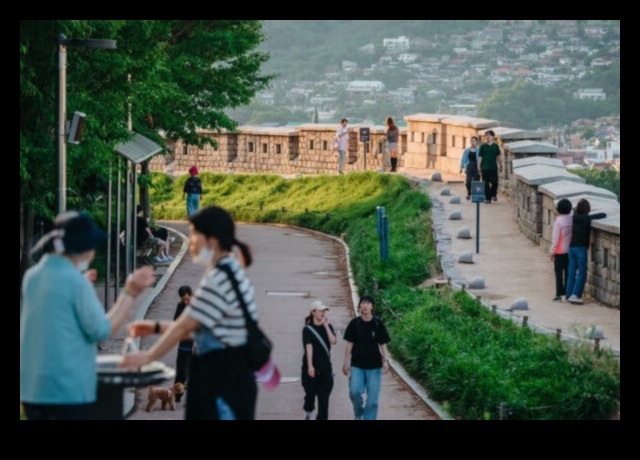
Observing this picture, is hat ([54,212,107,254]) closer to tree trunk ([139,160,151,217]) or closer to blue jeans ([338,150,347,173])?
tree trunk ([139,160,151,217])

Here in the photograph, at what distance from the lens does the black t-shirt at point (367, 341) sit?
1633 cm

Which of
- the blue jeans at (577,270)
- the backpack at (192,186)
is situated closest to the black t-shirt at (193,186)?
the backpack at (192,186)

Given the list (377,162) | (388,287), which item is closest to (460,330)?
(388,287)

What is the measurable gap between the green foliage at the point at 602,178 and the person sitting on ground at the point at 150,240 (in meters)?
16.2

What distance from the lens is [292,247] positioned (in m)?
34.3

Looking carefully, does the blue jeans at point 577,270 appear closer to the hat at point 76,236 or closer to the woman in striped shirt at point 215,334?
the woman in striped shirt at point 215,334

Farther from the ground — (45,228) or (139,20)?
(139,20)

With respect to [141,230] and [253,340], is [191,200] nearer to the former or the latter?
[141,230]

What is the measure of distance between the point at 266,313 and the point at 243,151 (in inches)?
932

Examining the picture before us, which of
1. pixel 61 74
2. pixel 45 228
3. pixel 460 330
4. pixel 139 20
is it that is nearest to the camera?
pixel 61 74

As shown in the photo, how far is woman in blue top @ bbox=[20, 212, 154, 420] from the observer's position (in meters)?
8.45

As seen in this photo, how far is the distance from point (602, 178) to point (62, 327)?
3878 cm

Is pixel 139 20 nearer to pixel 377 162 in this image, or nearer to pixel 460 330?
pixel 460 330

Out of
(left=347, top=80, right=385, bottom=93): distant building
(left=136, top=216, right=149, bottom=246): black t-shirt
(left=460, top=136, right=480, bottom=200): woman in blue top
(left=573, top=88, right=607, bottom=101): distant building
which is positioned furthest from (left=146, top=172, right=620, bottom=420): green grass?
(left=347, top=80, right=385, bottom=93): distant building
